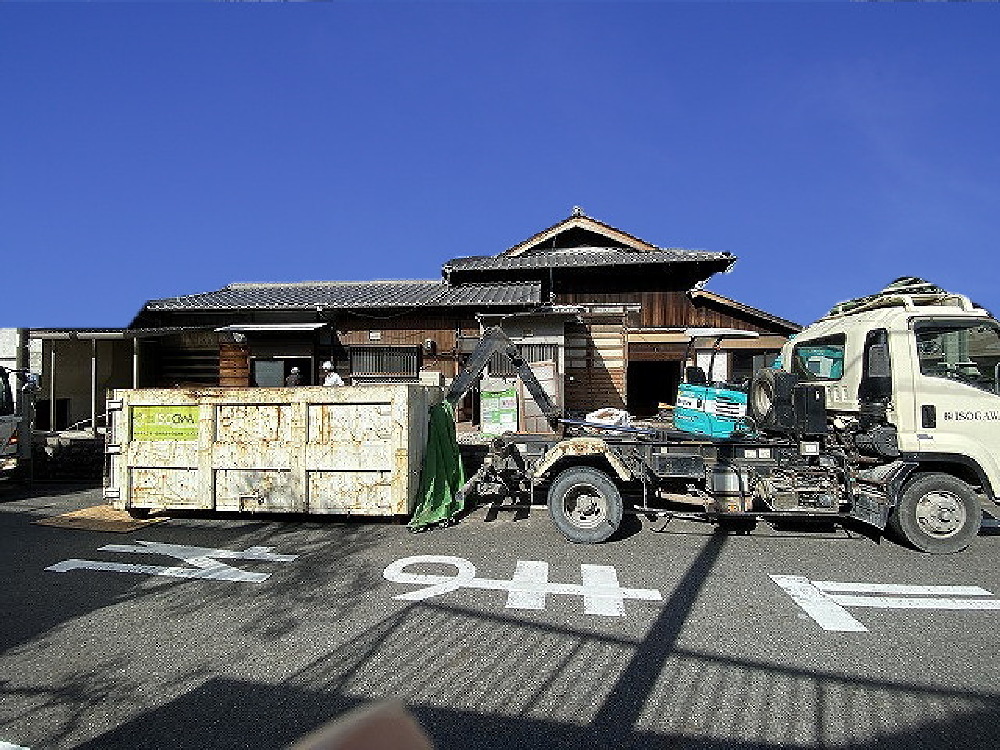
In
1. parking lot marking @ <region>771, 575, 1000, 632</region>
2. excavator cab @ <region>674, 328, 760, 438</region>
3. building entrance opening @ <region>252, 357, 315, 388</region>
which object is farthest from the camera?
building entrance opening @ <region>252, 357, 315, 388</region>

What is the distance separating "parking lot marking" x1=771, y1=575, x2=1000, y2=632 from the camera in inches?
192

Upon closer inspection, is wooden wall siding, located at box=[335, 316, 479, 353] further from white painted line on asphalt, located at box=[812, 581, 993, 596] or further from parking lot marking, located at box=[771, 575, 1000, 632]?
white painted line on asphalt, located at box=[812, 581, 993, 596]

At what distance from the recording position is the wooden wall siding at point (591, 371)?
1540cm

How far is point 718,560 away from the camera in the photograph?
251 inches

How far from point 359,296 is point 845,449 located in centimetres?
1311

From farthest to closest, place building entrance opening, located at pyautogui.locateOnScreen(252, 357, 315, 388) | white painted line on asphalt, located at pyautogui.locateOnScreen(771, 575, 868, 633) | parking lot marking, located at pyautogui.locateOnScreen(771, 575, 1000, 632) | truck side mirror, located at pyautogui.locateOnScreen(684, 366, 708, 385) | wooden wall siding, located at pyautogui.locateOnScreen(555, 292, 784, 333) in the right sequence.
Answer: wooden wall siding, located at pyautogui.locateOnScreen(555, 292, 784, 333) < building entrance opening, located at pyautogui.locateOnScreen(252, 357, 315, 388) < truck side mirror, located at pyautogui.locateOnScreen(684, 366, 708, 385) < parking lot marking, located at pyautogui.locateOnScreen(771, 575, 1000, 632) < white painted line on asphalt, located at pyautogui.locateOnScreen(771, 575, 868, 633)

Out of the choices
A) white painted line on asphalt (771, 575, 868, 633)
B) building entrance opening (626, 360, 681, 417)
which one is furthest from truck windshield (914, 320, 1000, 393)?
building entrance opening (626, 360, 681, 417)

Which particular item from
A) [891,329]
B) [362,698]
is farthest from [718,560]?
[362,698]

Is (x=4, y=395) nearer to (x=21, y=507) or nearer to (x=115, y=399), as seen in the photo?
(x=21, y=507)

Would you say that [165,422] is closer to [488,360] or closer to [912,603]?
[488,360]

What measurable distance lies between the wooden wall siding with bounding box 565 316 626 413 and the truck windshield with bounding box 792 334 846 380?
699 centimetres

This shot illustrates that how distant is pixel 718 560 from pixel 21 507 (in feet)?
36.2

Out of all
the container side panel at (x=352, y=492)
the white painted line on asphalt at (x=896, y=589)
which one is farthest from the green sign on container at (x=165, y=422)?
the white painted line on asphalt at (x=896, y=589)

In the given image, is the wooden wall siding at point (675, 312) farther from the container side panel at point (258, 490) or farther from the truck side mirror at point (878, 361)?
the container side panel at point (258, 490)
